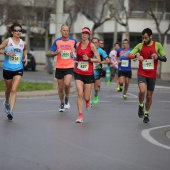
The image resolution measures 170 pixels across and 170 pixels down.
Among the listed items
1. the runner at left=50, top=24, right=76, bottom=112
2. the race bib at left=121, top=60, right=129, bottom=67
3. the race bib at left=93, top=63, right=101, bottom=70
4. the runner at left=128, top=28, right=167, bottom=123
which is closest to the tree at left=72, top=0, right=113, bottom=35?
the race bib at left=121, top=60, right=129, bottom=67

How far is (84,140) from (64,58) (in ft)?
15.5

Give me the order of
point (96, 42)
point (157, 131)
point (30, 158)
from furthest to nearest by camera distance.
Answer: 1. point (96, 42)
2. point (157, 131)
3. point (30, 158)

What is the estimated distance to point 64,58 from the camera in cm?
1454

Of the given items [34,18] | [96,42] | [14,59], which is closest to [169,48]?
[34,18]

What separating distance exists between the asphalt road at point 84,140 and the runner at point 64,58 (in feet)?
2.02

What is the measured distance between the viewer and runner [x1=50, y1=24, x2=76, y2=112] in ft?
46.6

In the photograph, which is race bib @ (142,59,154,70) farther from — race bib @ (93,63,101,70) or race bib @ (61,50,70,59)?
race bib @ (93,63,101,70)

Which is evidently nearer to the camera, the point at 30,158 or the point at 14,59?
the point at 30,158

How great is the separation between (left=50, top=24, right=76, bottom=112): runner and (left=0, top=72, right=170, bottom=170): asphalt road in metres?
0.62

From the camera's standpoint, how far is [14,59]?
12.8 m

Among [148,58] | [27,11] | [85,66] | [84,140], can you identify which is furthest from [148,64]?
[27,11]

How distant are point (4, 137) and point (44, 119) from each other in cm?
293

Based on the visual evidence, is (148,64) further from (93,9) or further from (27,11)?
(27,11)

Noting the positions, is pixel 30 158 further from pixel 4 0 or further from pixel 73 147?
pixel 4 0
